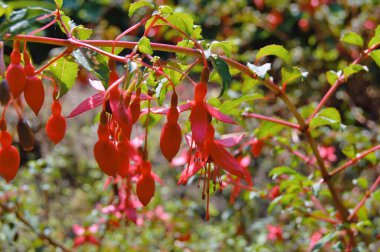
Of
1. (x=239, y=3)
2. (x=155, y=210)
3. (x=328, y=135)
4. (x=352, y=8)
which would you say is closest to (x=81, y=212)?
(x=155, y=210)

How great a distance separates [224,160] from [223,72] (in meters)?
0.11

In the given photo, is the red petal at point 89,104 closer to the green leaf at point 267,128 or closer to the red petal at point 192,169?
the red petal at point 192,169

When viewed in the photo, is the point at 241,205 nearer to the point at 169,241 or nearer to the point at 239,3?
the point at 169,241

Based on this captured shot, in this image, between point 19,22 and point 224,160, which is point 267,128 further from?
point 19,22

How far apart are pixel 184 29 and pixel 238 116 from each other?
43 cm

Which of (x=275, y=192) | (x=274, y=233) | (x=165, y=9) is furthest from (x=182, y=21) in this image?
(x=274, y=233)

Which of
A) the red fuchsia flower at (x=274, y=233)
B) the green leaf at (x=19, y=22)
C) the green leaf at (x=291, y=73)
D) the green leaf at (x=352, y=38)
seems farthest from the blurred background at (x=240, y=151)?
the green leaf at (x=19, y=22)

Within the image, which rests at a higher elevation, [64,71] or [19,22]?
[19,22]

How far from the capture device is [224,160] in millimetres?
705

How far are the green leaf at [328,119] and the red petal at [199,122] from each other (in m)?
0.36

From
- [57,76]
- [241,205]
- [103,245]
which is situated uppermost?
[57,76]

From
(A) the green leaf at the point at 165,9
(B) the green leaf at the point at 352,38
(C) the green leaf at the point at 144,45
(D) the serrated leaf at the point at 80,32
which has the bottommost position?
(B) the green leaf at the point at 352,38

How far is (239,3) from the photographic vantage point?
2.83m

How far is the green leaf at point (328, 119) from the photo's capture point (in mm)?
951
